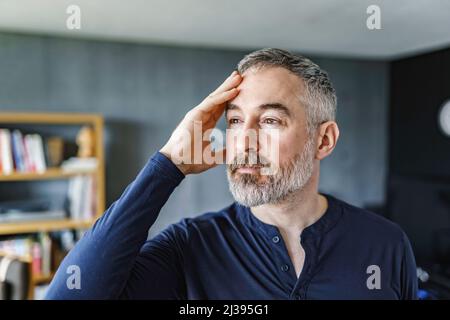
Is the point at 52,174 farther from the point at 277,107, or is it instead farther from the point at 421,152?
the point at 421,152

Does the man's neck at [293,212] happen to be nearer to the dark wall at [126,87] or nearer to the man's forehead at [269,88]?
the man's forehead at [269,88]

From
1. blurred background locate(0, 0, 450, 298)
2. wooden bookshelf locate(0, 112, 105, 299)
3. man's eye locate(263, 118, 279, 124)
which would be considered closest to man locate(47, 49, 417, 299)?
man's eye locate(263, 118, 279, 124)

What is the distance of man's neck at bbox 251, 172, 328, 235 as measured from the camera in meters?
0.75

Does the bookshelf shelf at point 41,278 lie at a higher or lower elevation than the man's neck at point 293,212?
lower

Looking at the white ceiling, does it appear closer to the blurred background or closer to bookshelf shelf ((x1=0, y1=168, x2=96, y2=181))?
the blurred background

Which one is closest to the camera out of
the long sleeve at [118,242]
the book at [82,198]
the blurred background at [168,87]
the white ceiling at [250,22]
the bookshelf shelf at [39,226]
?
the long sleeve at [118,242]

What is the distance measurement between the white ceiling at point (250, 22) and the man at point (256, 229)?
2.32ft

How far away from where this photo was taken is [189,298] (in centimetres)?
70

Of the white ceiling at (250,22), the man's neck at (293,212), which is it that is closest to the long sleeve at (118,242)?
the man's neck at (293,212)

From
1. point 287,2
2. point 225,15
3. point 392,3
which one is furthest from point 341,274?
point 225,15

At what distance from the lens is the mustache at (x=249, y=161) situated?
2.15 ft

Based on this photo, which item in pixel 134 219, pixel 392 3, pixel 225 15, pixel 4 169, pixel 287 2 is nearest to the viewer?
pixel 134 219
